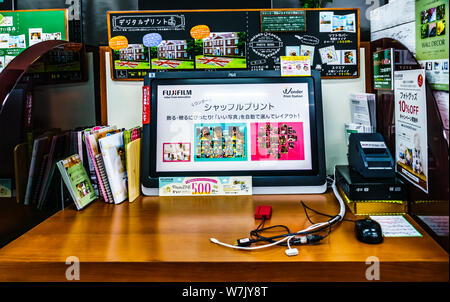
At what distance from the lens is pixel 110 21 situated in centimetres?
160

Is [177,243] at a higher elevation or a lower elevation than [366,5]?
lower

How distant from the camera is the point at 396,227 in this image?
3.47ft

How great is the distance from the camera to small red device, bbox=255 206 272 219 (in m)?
1.15

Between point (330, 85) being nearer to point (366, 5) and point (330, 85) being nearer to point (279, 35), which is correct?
point (279, 35)

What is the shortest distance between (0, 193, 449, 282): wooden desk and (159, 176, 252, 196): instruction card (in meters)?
0.23

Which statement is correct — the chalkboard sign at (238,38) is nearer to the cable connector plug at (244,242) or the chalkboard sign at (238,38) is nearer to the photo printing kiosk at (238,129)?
the photo printing kiosk at (238,129)

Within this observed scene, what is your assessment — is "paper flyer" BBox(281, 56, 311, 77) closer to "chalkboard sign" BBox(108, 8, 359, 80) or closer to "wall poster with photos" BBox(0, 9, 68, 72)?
"chalkboard sign" BBox(108, 8, 359, 80)

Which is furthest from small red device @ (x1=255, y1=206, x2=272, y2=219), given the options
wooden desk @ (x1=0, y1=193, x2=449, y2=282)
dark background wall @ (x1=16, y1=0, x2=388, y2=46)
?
dark background wall @ (x1=16, y1=0, x2=388, y2=46)

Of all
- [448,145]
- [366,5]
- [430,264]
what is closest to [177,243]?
[430,264]

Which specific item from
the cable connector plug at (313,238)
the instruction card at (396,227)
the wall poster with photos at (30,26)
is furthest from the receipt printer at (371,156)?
the wall poster with photos at (30,26)

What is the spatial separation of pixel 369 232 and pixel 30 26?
1667mm

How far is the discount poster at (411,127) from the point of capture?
104cm

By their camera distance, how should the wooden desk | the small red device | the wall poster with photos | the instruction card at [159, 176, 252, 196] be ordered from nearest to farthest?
the wooden desk → the small red device → the instruction card at [159, 176, 252, 196] → the wall poster with photos

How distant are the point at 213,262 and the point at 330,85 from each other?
1.03 metres
